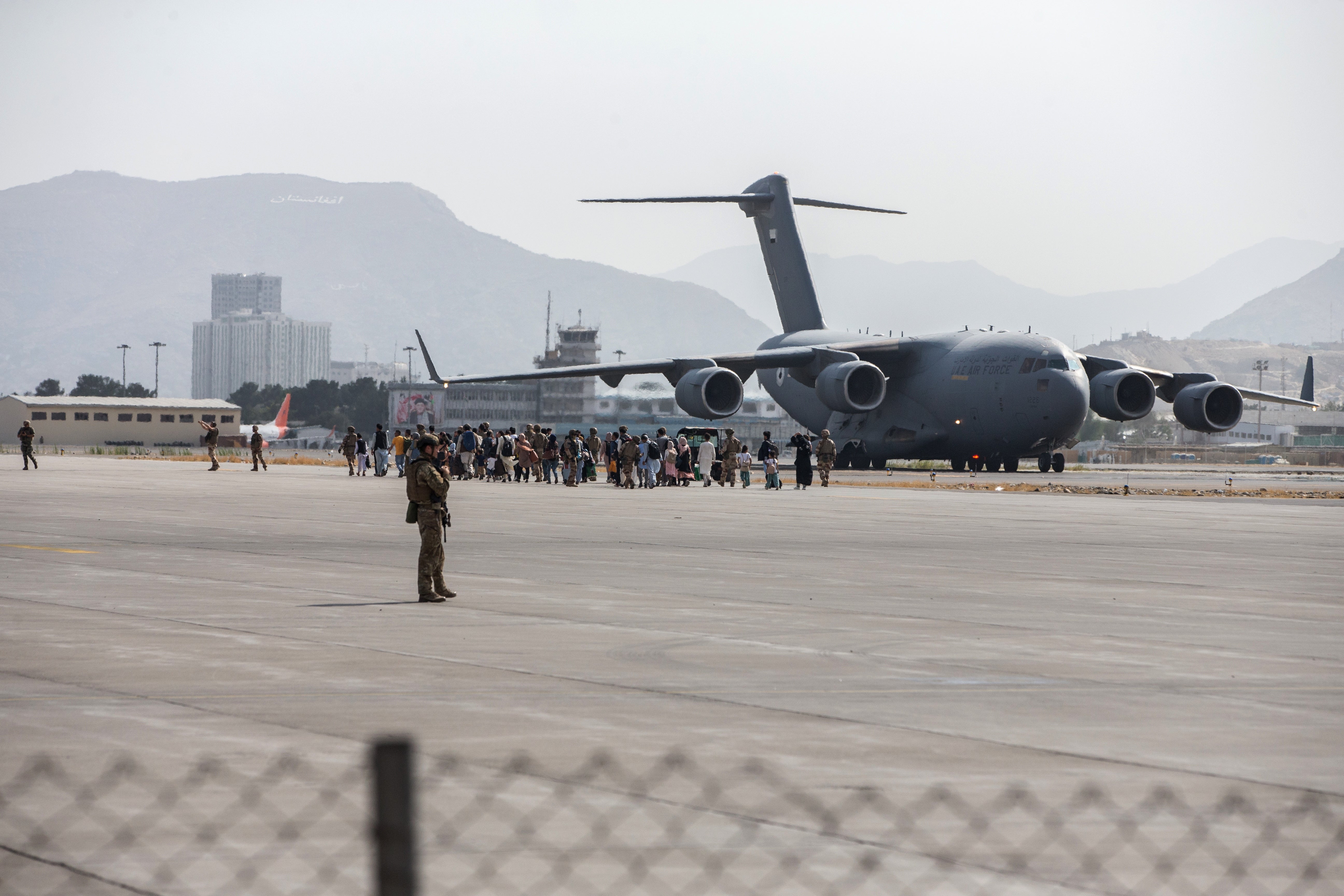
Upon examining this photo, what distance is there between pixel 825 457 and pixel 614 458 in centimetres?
608

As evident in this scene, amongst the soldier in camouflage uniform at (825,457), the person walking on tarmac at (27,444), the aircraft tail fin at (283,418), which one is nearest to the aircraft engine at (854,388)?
the soldier in camouflage uniform at (825,457)

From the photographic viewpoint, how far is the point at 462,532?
79.7 feet

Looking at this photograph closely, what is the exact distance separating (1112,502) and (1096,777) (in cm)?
2999

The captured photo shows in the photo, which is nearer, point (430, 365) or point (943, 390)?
point (430, 365)

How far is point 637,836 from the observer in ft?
20.4

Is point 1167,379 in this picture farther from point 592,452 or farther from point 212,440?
point 212,440

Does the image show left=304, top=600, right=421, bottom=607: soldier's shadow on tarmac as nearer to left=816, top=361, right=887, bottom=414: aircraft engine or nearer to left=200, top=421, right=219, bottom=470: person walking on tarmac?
left=816, top=361, right=887, bottom=414: aircraft engine

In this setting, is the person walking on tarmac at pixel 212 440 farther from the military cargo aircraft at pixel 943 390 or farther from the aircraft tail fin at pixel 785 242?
the aircraft tail fin at pixel 785 242

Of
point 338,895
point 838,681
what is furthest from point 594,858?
point 838,681

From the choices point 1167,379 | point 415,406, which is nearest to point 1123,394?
point 1167,379

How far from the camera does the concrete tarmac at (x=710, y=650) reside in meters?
7.95

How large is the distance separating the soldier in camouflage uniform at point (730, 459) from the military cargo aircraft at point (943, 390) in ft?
9.25

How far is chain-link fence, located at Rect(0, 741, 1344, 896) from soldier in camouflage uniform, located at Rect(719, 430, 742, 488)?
38387 mm

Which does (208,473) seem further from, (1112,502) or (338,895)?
(338,895)
